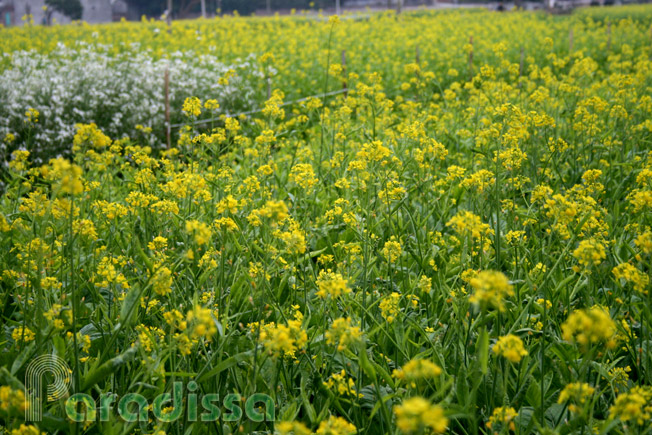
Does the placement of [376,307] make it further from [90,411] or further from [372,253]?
[90,411]

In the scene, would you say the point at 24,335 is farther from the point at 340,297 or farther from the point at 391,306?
the point at 391,306

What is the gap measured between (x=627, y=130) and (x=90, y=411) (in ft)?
16.3

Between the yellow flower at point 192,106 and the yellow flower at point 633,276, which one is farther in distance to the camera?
the yellow flower at point 192,106

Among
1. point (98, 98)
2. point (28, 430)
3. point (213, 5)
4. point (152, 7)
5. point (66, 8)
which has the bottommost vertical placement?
point (28, 430)

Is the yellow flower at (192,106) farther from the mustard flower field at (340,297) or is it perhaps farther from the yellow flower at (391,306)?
the yellow flower at (391,306)

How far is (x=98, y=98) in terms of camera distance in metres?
7.37

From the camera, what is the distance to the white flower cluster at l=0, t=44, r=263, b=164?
706 cm

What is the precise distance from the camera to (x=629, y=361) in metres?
2.64

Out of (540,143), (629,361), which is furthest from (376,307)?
(540,143)

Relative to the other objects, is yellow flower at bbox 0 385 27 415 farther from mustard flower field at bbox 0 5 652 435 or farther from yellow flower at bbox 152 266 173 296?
yellow flower at bbox 152 266 173 296

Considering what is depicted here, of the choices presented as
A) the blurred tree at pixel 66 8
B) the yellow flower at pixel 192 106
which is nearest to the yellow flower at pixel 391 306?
the yellow flower at pixel 192 106

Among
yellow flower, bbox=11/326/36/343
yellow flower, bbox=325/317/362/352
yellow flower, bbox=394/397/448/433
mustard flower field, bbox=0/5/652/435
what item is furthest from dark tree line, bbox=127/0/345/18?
yellow flower, bbox=394/397/448/433

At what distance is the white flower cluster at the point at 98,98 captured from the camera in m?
7.06

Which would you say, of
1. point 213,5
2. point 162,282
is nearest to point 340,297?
point 162,282
